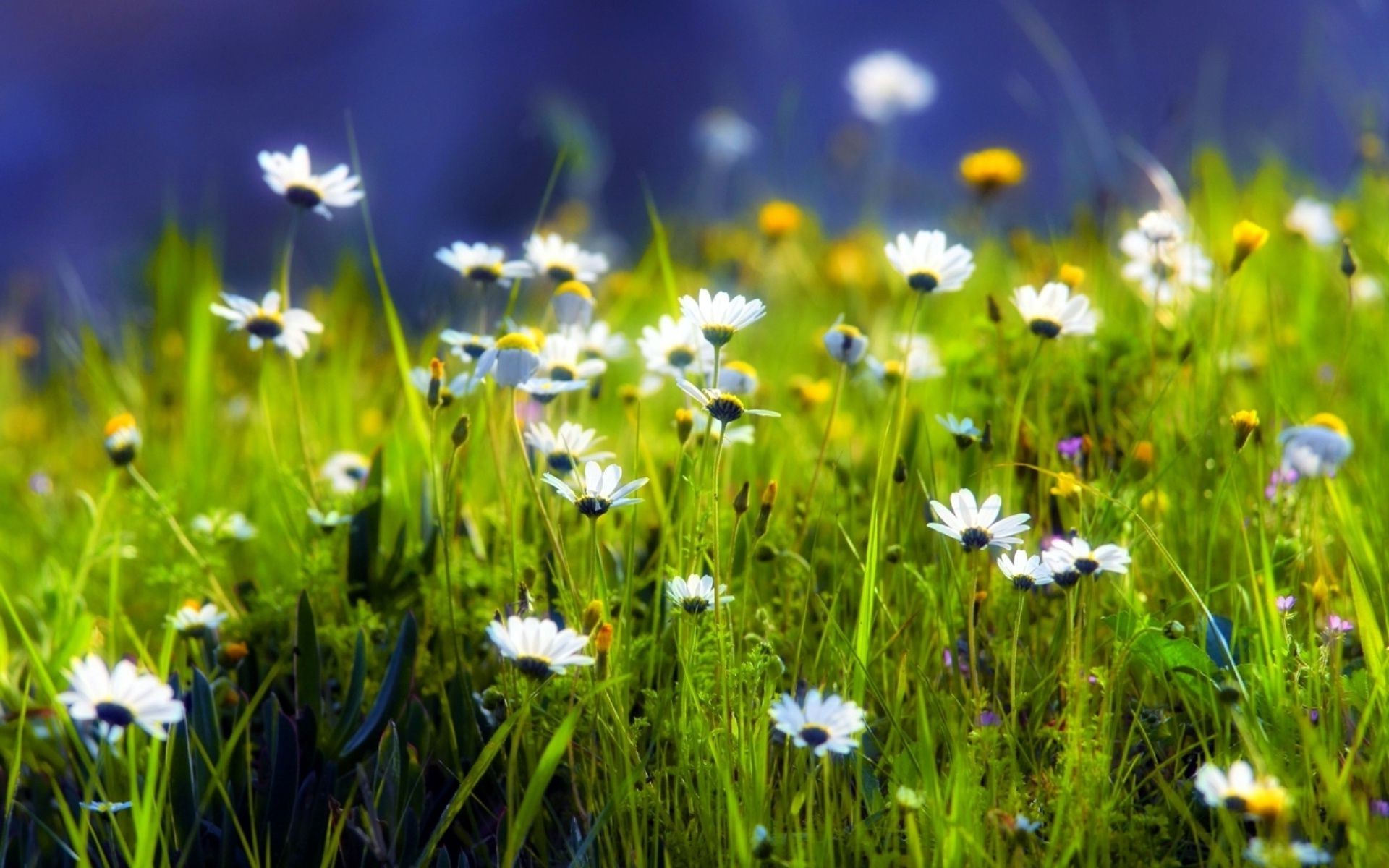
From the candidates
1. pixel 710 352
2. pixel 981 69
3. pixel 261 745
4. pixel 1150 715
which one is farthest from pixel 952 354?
pixel 981 69

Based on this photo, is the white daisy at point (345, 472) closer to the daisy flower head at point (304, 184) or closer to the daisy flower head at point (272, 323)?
the daisy flower head at point (272, 323)

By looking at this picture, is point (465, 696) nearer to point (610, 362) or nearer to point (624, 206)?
point (610, 362)

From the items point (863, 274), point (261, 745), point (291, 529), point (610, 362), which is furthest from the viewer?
point (863, 274)

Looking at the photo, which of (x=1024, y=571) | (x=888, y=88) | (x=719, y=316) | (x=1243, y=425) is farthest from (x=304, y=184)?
(x=888, y=88)

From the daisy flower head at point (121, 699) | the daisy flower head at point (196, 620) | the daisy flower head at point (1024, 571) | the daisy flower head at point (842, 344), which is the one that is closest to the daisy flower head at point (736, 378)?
the daisy flower head at point (842, 344)

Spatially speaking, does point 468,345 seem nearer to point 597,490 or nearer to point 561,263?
point 561,263

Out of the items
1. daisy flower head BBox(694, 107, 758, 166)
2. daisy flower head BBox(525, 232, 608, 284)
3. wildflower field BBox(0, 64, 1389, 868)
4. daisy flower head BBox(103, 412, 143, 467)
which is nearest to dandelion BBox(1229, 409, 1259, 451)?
wildflower field BBox(0, 64, 1389, 868)
